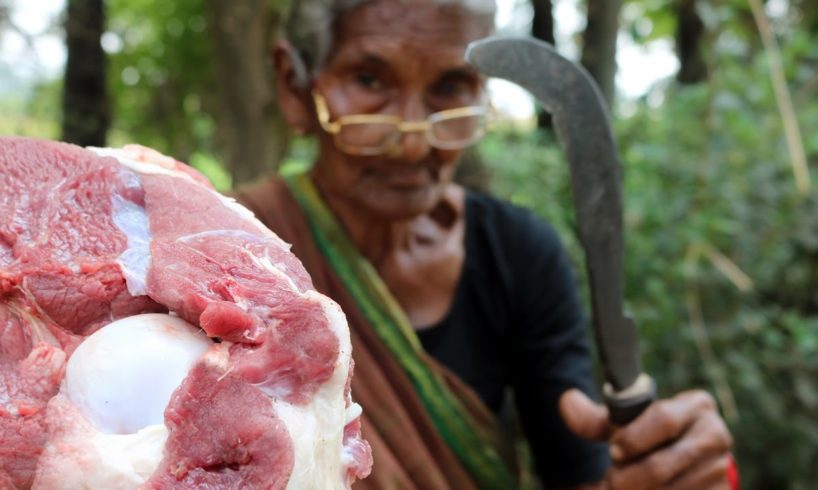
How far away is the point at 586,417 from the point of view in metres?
1.32

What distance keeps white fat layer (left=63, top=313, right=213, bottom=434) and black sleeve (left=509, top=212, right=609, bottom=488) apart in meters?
1.25

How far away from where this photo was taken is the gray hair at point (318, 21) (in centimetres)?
142

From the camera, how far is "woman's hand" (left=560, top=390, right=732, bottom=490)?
4.09 ft

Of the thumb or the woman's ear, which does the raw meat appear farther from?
the woman's ear

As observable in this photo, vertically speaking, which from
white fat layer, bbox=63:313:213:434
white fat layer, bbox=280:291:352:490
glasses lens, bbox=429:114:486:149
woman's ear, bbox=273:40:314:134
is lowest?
white fat layer, bbox=280:291:352:490

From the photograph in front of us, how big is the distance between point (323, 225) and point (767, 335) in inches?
60.0

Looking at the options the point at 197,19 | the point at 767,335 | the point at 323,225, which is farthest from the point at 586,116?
the point at 197,19

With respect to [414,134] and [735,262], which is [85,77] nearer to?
[414,134]

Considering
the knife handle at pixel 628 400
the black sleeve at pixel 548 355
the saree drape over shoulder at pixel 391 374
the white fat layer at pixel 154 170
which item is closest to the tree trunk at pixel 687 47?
Answer: the black sleeve at pixel 548 355

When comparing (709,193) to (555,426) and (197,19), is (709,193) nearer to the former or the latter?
(555,426)

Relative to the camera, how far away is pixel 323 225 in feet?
5.02

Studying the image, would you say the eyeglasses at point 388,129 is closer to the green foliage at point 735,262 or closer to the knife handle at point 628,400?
the knife handle at point 628,400

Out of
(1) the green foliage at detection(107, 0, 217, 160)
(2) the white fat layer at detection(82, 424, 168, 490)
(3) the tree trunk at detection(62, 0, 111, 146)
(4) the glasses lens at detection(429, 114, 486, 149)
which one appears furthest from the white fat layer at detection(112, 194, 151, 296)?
(1) the green foliage at detection(107, 0, 217, 160)

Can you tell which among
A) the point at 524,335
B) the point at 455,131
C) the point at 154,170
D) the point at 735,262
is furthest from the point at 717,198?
the point at 154,170
